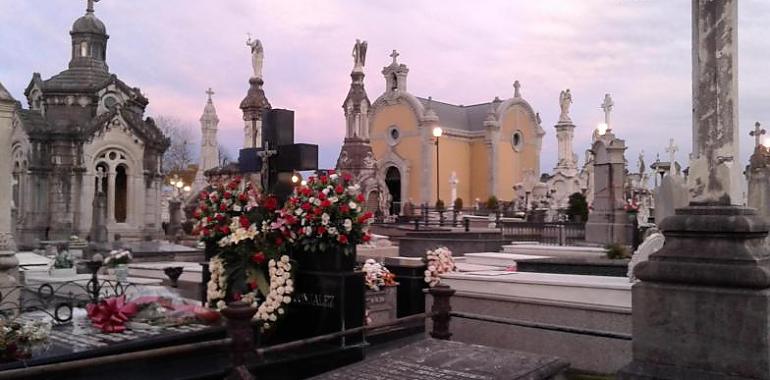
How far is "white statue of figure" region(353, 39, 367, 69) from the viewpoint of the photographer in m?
40.8

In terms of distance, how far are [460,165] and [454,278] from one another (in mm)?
42481

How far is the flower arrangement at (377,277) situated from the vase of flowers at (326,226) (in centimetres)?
185

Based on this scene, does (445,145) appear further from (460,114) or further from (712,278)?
(712,278)

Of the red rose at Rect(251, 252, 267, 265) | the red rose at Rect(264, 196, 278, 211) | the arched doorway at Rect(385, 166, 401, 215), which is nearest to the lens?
the red rose at Rect(251, 252, 267, 265)

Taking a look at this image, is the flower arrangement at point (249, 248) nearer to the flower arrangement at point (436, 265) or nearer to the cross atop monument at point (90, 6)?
the flower arrangement at point (436, 265)

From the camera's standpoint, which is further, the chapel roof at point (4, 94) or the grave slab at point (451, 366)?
the chapel roof at point (4, 94)

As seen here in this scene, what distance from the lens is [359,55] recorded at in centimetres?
4094

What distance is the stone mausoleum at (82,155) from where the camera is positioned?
24.6 m

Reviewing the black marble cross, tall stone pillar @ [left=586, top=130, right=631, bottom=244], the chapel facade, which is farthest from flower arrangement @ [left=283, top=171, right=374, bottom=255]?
the chapel facade

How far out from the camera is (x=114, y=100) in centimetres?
2695

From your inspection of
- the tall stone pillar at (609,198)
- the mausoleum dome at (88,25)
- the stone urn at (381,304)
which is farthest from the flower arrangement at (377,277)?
the mausoleum dome at (88,25)

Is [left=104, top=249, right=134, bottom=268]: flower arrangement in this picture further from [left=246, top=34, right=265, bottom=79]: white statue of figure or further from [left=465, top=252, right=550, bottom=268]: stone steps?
[left=246, top=34, right=265, bottom=79]: white statue of figure

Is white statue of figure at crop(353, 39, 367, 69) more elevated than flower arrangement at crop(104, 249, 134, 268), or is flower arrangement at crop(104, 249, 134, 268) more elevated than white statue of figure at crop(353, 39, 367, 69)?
white statue of figure at crop(353, 39, 367, 69)

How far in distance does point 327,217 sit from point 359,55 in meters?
34.7
